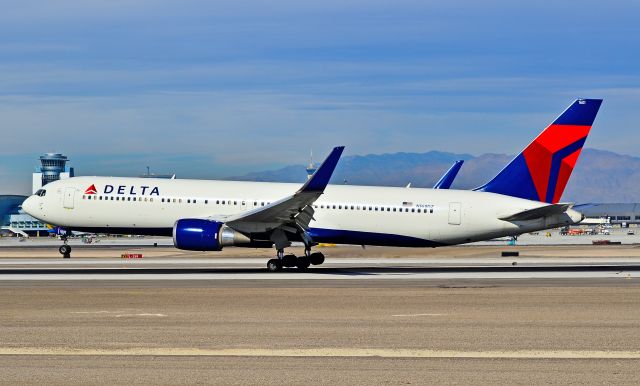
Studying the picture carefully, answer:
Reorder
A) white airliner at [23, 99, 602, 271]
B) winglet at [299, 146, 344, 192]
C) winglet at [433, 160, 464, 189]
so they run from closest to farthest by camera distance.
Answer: winglet at [299, 146, 344, 192] → white airliner at [23, 99, 602, 271] → winglet at [433, 160, 464, 189]

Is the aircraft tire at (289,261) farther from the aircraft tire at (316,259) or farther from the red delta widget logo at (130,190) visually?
the red delta widget logo at (130,190)

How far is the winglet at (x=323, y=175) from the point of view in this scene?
37750 millimetres

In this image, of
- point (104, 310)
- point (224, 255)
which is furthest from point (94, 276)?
point (224, 255)

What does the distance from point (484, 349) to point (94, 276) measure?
23.4m

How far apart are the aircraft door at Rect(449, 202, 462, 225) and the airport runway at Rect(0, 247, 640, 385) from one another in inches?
228

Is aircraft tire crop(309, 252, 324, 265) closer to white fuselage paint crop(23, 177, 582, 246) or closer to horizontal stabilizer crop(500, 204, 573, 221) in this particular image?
white fuselage paint crop(23, 177, 582, 246)

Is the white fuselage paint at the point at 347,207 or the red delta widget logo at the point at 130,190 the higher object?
the red delta widget logo at the point at 130,190

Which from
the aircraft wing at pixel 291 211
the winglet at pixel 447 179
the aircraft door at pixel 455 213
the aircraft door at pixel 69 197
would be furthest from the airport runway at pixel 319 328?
the winglet at pixel 447 179

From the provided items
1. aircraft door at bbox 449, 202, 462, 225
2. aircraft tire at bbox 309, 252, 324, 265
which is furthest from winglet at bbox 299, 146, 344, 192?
aircraft door at bbox 449, 202, 462, 225

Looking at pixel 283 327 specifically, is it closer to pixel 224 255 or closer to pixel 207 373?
pixel 207 373

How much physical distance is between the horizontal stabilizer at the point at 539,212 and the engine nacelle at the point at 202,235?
44.2 feet

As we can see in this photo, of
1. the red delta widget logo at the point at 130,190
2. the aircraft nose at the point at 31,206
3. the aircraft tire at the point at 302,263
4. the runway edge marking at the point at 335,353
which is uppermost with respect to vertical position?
the red delta widget logo at the point at 130,190

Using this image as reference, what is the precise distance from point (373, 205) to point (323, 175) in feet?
22.4

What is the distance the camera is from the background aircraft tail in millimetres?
45531
